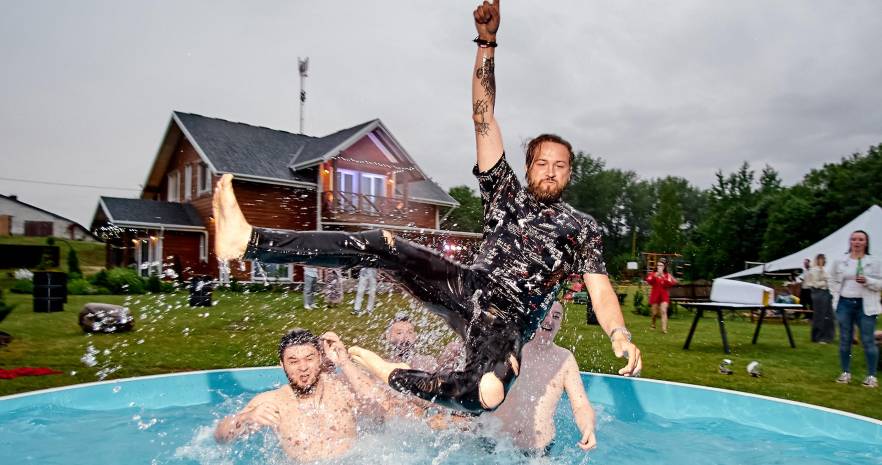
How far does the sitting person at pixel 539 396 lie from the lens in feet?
12.3

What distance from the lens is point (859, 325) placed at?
24.5 ft

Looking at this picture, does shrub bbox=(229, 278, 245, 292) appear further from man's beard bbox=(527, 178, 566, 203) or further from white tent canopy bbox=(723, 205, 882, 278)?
white tent canopy bbox=(723, 205, 882, 278)

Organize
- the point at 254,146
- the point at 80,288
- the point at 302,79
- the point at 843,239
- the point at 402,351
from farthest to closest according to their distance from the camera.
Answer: the point at 302,79 < the point at 254,146 < the point at 843,239 < the point at 80,288 < the point at 402,351

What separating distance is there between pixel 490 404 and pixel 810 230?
1568 inches

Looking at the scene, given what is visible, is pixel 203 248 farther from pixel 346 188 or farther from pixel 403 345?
pixel 403 345

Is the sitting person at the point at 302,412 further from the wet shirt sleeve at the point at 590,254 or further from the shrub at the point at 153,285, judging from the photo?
the shrub at the point at 153,285

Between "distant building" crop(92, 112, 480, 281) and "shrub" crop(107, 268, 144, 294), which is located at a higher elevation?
"distant building" crop(92, 112, 480, 281)

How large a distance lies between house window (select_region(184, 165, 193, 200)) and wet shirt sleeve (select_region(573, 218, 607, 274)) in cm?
2206

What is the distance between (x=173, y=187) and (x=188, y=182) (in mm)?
2125

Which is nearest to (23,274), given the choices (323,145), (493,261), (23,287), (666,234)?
(23,287)

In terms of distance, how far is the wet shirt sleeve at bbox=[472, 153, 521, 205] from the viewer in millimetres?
3156

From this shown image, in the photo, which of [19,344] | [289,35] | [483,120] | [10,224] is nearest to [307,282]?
[19,344]

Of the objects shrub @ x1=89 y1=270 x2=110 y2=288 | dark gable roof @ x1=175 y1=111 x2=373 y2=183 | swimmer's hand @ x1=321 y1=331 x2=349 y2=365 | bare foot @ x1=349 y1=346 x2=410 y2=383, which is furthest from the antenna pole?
bare foot @ x1=349 y1=346 x2=410 y2=383

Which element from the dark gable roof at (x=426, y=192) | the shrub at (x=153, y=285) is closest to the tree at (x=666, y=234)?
the dark gable roof at (x=426, y=192)
